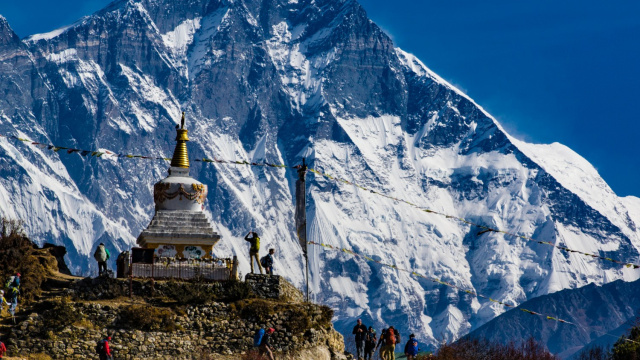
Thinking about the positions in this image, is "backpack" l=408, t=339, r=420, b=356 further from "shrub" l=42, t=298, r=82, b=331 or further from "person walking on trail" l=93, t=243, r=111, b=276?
"person walking on trail" l=93, t=243, r=111, b=276

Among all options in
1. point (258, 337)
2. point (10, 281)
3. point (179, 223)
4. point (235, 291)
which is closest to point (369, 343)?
point (235, 291)

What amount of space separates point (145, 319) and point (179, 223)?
1215cm

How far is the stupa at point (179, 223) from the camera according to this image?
2386 inches

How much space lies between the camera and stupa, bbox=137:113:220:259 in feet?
199

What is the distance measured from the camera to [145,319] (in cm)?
5016

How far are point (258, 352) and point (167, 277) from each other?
276 inches

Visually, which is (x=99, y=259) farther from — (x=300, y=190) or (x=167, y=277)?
(x=300, y=190)

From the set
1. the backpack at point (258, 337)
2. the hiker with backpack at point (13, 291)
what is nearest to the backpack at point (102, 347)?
the hiker with backpack at point (13, 291)

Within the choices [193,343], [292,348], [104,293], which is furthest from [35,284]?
[292,348]

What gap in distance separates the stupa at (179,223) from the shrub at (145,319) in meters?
8.51

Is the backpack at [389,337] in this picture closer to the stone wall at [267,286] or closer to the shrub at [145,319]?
the stone wall at [267,286]

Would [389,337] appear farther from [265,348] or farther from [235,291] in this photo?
[235,291]

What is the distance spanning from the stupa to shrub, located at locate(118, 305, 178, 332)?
27.9 ft

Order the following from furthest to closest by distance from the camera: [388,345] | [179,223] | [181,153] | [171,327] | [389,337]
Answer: [181,153] < [179,223] < [388,345] < [389,337] < [171,327]
